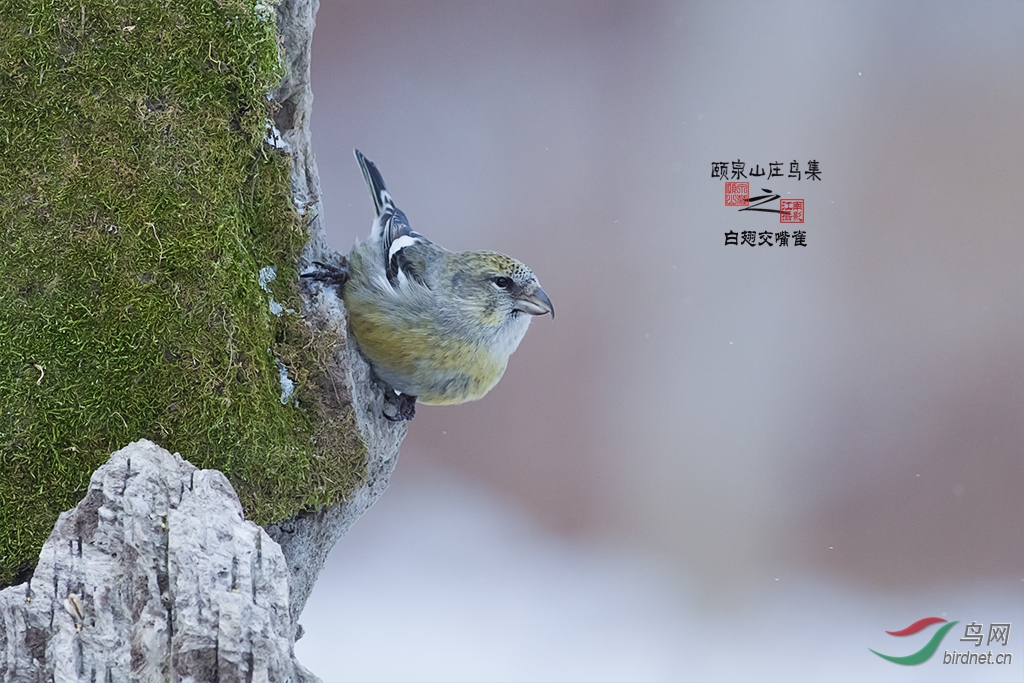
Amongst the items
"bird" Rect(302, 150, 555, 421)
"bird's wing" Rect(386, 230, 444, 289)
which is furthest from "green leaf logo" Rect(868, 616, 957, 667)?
"bird's wing" Rect(386, 230, 444, 289)

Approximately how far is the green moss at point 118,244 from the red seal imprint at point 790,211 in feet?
10.1

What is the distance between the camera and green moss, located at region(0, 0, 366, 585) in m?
1.91

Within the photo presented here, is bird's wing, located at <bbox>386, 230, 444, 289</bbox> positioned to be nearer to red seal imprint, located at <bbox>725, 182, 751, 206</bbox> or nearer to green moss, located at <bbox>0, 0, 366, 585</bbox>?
green moss, located at <bbox>0, 0, 366, 585</bbox>

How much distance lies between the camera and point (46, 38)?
6.30 ft

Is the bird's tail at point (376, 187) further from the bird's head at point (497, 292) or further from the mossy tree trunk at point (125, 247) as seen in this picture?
the mossy tree trunk at point (125, 247)

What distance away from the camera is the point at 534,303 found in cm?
267

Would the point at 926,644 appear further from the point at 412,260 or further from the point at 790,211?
the point at 412,260

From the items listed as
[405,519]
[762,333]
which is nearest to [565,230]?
[762,333]

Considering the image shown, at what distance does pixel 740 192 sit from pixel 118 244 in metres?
3.25

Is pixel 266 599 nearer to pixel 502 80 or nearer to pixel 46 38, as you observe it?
pixel 46 38

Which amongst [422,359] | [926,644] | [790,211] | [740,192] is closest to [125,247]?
[422,359]

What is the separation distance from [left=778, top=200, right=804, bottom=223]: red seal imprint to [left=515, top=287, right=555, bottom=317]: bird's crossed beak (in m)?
2.21

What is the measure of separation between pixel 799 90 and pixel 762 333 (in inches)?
50.8

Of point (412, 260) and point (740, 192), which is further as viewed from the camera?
point (740, 192)
